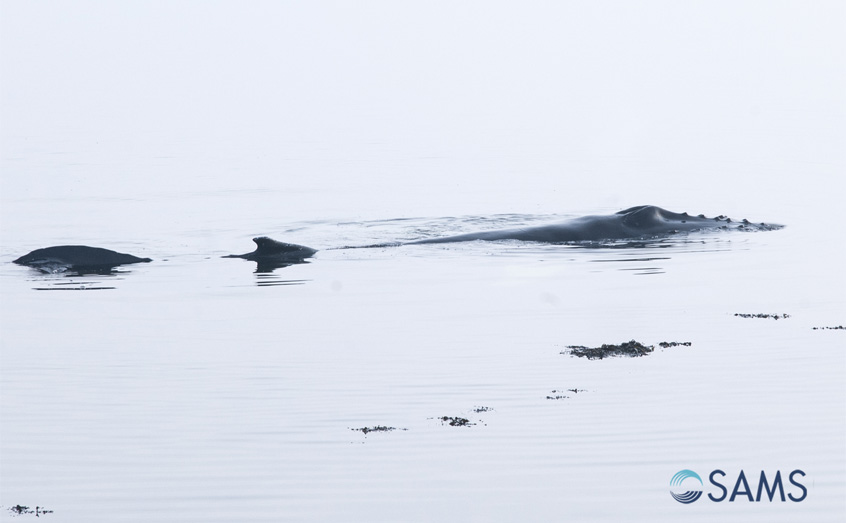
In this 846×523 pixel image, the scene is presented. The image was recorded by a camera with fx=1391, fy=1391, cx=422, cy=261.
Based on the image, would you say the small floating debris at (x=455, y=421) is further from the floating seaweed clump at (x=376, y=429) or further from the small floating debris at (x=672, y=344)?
the small floating debris at (x=672, y=344)

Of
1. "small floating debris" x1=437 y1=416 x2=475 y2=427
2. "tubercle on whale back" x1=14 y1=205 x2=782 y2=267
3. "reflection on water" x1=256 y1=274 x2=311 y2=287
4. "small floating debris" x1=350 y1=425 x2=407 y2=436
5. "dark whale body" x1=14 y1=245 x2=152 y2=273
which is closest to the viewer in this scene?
"small floating debris" x1=350 y1=425 x2=407 y2=436

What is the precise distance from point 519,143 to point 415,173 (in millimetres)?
12301

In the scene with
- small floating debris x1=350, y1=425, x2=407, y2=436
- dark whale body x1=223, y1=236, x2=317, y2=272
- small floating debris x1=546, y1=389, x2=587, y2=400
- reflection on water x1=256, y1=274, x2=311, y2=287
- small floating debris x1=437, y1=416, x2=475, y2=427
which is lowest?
small floating debris x1=350, y1=425, x2=407, y2=436

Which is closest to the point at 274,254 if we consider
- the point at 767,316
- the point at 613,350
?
the point at 767,316

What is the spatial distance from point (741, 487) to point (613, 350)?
4800mm

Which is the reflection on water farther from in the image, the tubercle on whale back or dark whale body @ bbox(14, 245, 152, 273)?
dark whale body @ bbox(14, 245, 152, 273)

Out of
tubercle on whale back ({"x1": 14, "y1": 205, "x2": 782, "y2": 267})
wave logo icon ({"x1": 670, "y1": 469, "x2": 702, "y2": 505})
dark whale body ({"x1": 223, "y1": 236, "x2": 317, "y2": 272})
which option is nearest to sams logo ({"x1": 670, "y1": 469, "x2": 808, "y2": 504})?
wave logo icon ({"x1": 670, "y1": 469, "x2": 702, "y2": 505})

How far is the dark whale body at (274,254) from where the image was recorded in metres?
23.4

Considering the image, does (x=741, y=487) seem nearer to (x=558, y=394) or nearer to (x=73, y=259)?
(x=558, y=394)

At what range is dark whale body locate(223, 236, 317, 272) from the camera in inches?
923

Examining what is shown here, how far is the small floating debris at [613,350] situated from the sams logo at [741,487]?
4310mm

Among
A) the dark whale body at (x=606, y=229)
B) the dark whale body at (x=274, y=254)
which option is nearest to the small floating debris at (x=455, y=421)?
the dark whale body at (x=274, y=254)

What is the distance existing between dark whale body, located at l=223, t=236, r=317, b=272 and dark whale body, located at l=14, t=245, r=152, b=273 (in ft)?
7.72

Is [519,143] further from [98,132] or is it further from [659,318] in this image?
[659,318]
